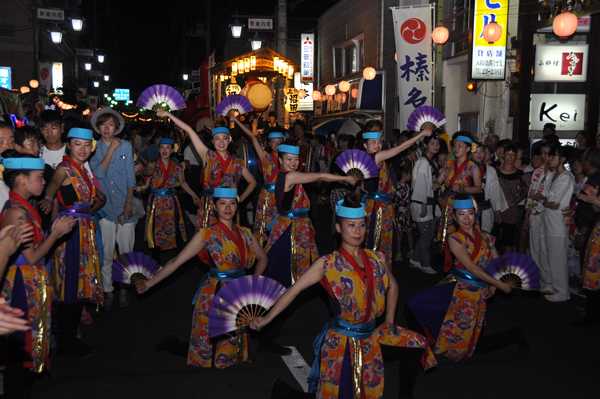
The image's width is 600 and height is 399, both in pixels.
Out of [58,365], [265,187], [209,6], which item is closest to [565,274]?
[265,187]

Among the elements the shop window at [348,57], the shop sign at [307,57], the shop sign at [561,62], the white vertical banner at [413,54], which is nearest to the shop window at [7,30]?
the shop sign at [307,57]

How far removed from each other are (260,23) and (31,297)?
17766 millimetres

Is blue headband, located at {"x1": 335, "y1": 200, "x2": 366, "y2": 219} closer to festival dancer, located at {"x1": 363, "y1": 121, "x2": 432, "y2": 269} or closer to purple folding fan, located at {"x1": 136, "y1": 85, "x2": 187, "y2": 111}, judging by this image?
festival dancer, located at {"x1": 363, "y1": 121, "x2": 432, "y2": 269}

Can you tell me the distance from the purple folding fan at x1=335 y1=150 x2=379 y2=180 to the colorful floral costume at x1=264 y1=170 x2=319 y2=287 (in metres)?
0.50

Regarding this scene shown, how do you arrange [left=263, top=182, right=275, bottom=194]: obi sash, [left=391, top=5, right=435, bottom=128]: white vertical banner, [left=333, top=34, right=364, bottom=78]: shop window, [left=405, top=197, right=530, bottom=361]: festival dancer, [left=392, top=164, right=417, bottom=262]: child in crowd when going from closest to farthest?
[left=405, top=197, right=530, bottom=361]: festival dancer
[left=263, top=182, right=275, bottom=194]: obi sash
[left=392, top=164, right=417, bottom=262]: child in crowd
[left=391, top=5, right=435, bottom=128]: white vertical banner
[left=333, top=34, right=364, bottom=78]: shop window

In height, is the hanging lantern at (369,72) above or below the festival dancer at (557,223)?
above

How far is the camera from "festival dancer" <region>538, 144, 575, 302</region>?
636 centimetres

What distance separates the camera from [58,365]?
452 centimetres

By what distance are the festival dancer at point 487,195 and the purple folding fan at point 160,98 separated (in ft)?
12.0

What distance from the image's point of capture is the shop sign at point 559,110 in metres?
11.7

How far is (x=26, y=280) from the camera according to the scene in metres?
3.58

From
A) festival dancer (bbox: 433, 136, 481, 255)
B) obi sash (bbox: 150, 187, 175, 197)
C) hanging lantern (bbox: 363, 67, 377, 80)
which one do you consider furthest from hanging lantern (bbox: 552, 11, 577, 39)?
hanging lantern (bbox: 363, 67, 377, 80)

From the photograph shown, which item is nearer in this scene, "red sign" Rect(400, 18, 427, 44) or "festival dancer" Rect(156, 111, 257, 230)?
"festival dancer" Rect(156, 111, 257, 230)

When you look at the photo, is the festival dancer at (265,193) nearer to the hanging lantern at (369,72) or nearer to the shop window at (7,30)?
the hanging lantern at (369,72)
